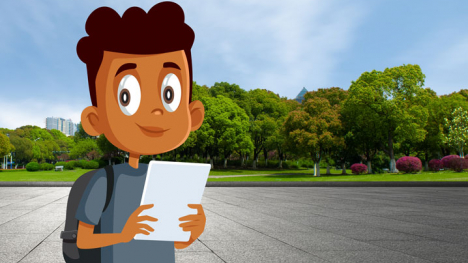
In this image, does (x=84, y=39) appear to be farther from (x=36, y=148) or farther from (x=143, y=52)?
(x=36, y=148)

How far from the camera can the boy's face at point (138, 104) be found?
2344 millimetres

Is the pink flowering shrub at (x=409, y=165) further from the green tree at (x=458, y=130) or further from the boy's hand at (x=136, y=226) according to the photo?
the boy's hand at (x=136, y=226)

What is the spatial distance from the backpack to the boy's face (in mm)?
309

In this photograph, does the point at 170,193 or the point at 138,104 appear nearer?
the point at 170,193

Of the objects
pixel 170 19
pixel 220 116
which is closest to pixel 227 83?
pixel 220 116

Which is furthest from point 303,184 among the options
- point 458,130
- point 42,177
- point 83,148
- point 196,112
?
point 83,148

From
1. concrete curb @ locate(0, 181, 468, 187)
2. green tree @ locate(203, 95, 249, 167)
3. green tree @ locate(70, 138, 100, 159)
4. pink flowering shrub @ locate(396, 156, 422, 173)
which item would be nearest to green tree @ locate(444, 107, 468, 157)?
pink flowering shrub @ locate(396, 156, 422, 173)

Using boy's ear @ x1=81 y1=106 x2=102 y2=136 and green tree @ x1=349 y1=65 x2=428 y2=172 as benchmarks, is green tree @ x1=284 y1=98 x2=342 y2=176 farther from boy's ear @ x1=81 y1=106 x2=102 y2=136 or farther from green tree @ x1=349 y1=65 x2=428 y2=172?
boy's ear @ x1=81 y1=106 x2=102 y2=136

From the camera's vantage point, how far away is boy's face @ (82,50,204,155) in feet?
7.69

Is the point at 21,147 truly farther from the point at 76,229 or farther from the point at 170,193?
the point at 170,193

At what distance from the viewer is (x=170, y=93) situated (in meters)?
2.41

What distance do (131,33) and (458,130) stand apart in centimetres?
5014

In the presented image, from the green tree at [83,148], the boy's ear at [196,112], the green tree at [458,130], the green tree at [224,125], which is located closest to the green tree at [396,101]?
the green tree at [458,130]

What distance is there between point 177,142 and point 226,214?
8080mm
